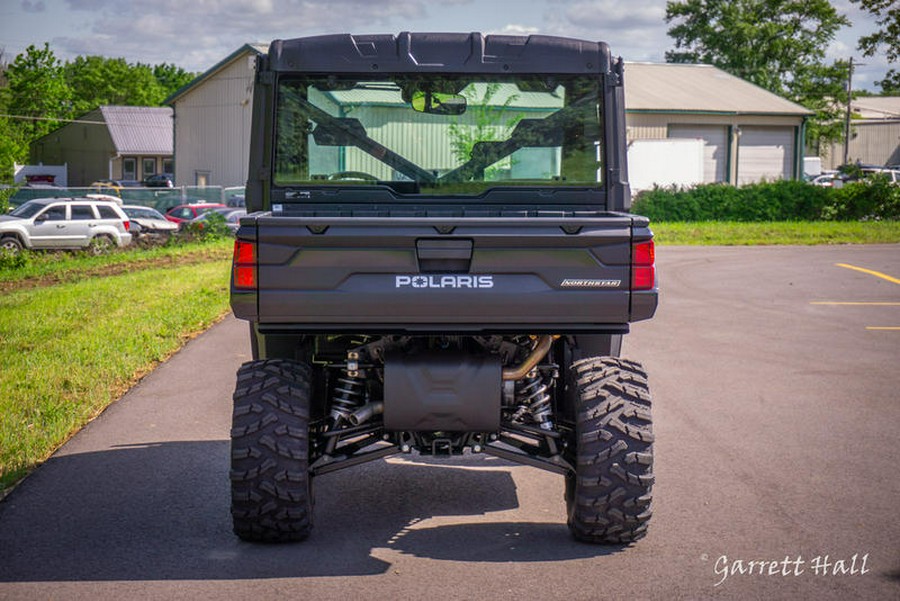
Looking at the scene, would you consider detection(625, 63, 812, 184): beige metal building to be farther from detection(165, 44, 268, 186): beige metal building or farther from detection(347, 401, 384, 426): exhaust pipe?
detection(347, 401, 384, 426): exhaust pipe

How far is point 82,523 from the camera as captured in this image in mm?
6258

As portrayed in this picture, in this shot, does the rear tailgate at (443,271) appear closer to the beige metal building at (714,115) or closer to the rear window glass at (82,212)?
the rear window glass at (82,212)

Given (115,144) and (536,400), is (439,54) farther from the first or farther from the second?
(115,144)

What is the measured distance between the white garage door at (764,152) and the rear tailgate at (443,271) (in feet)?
156

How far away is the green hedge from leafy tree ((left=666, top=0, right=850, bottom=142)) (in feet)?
127

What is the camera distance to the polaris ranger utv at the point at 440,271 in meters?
5.55

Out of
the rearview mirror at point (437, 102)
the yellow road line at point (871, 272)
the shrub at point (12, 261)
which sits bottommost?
the shrub at point (12, 261)

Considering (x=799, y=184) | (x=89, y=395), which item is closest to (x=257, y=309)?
(x=89, y=395)

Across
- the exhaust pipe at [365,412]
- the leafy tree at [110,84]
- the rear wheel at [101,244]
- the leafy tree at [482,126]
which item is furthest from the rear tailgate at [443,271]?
the leafy tree at [110,84]

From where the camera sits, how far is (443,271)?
5.61 m

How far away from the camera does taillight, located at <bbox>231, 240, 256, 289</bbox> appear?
5.52 meters

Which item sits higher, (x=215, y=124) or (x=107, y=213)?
(x=215, y=124)

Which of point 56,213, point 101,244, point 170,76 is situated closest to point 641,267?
point 101,244

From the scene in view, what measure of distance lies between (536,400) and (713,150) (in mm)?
46989
